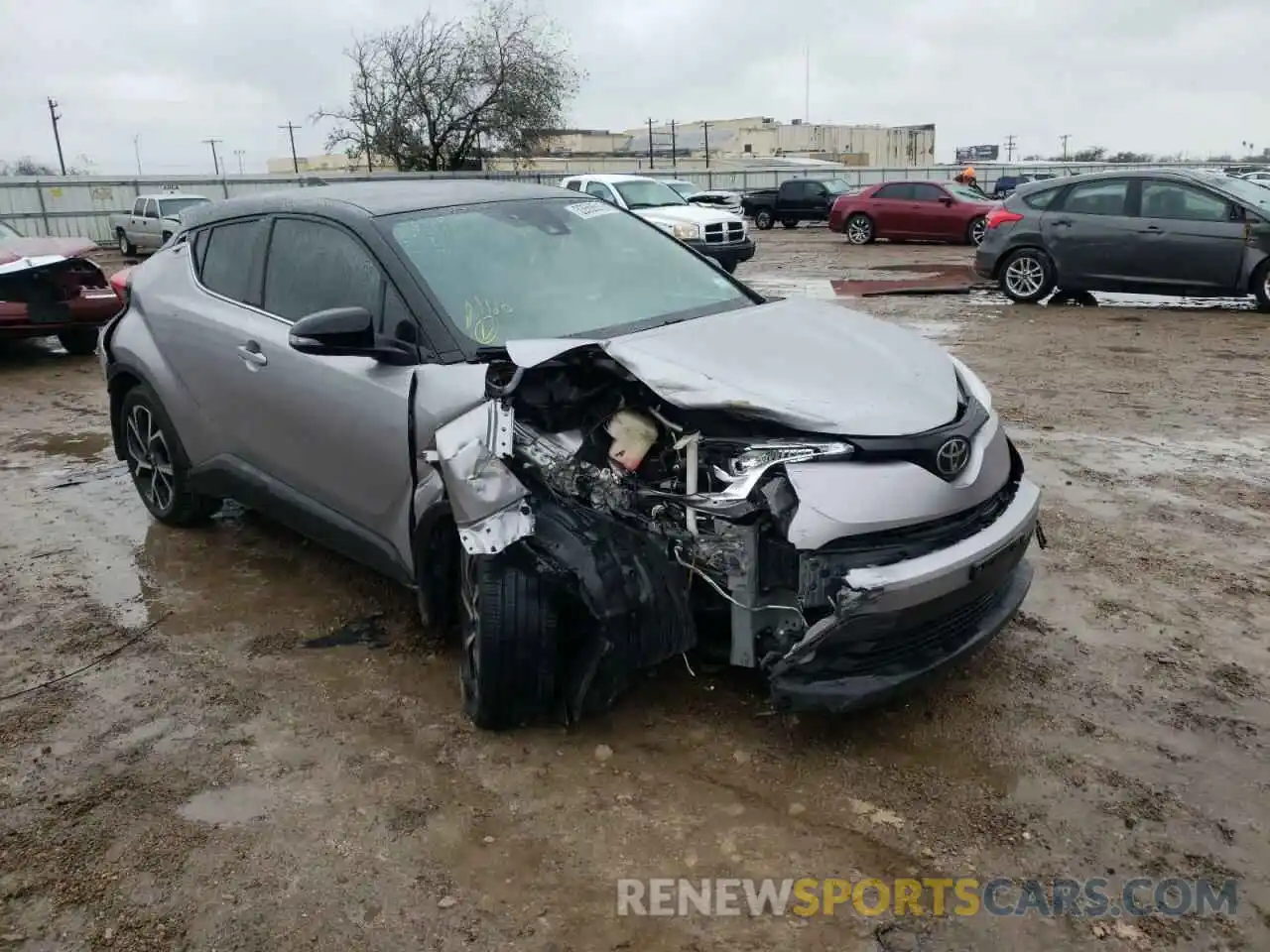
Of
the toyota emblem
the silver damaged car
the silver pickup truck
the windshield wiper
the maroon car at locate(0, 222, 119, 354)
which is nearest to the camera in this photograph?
the silver damaged car

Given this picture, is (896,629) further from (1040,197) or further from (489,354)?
(1040,197)

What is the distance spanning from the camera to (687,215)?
17078mm

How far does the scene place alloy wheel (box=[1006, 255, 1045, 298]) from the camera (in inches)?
482

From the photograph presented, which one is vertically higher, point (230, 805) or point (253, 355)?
point (253, 355)

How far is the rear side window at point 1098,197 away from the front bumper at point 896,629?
9847mm

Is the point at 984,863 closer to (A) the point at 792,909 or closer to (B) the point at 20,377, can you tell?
(A) the point at 792,909

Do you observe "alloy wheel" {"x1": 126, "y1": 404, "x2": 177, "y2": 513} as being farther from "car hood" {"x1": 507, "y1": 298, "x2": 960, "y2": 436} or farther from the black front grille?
the black front grille

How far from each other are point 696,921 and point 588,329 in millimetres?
2003

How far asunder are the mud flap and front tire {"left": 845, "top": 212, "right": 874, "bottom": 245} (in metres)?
21.1

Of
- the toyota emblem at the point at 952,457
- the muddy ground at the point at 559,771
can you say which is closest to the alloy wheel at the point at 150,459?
the muddy ground at the point at 559,771

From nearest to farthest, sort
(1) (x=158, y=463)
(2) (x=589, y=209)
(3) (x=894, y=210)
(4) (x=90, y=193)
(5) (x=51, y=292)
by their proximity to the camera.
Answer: (2) (x=589, y=209) → (1) (x=158, y=463) → (5) (x=51, y=292) → (3) (x=894, y=210) → (4) (x=90, y=193)

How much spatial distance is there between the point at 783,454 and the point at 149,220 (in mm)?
24763

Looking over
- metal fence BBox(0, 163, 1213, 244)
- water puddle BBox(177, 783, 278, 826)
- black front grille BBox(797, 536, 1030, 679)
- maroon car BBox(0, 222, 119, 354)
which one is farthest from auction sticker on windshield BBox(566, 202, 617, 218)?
metal fence BBox(0, 163, 1213, 244)

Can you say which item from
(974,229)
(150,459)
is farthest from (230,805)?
(974,229)
